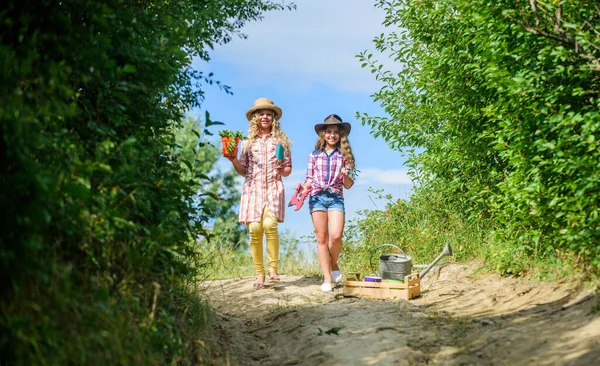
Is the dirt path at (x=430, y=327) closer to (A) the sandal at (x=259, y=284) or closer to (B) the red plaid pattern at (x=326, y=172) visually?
(A) the sandal at (x=259, y=284)

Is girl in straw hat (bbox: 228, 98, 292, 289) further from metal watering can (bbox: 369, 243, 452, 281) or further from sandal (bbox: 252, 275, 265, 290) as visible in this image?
metal watering can (bbox: 369, 243, 452, 281)

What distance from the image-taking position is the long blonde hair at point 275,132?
9.53 m

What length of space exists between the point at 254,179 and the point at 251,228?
0.73 m

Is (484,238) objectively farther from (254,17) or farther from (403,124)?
(254,17)

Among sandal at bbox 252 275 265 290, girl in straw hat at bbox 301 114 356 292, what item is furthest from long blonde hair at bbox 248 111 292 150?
sandal at bbox 252 275 265 290

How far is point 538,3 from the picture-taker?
7.23 metres

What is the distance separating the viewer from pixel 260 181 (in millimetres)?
9375

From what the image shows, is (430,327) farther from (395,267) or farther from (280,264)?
(280,264)

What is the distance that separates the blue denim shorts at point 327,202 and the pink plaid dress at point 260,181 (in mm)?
508

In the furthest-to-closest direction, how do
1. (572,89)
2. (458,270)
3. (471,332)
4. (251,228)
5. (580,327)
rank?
1. (458,270)
2. (251,228)
3. (572,89)
4. (471,332)
5. (580,327)

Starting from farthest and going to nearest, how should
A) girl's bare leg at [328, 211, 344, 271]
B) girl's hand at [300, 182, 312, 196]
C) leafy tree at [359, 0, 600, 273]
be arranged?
1. girl's hand at [300, 182, 312, 196]
2. girl's bare leg at [328, 211, 344, 271]
3. leafy tree at [359, 0, 600, 273]

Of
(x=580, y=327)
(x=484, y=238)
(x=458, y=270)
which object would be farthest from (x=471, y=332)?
(x=484, y=238)

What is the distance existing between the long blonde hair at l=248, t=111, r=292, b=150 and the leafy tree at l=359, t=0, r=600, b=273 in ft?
8.21

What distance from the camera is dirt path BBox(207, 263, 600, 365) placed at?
5629mm
